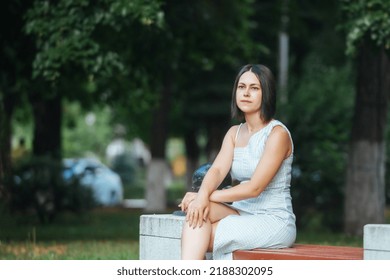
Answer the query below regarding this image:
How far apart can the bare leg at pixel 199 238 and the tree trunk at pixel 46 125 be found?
16474 millimetres

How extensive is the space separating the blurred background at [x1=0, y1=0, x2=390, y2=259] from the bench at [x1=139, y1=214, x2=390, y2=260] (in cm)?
309

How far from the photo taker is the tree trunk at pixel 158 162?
94.3ft

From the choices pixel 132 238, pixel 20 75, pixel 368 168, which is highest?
pixel 20 75

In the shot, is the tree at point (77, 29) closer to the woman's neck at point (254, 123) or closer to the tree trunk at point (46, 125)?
the woman's neck at point (254, 123)

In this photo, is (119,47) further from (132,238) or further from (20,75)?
(132,238)

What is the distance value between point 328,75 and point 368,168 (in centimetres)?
518

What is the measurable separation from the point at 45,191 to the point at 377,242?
15.3 m

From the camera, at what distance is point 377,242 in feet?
23.2

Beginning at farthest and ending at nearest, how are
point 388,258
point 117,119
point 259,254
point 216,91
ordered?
point 117,119 < point 216,91 < point 259,254 < point 388,258

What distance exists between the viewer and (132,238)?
54.5 ft

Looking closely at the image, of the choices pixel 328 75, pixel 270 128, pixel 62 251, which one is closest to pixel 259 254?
pixel 270 128

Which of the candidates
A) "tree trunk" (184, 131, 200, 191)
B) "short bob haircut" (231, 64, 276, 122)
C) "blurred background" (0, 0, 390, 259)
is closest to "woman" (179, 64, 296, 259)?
"short bob haircut" (231, 64, 276, 122)

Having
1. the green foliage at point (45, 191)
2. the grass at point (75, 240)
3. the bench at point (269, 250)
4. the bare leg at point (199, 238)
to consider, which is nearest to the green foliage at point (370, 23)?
the grass at point (75, 240)

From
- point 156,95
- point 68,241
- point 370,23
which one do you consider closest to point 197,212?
point 370,23
